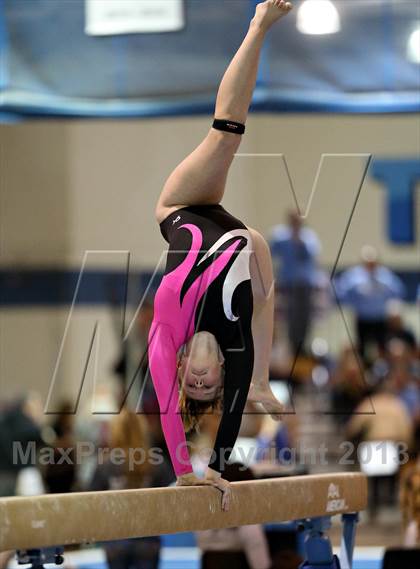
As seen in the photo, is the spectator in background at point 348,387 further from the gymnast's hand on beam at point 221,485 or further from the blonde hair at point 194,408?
the gymnast's hand on beam at point 221,485

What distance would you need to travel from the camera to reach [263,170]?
10.9 m

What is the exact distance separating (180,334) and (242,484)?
0.65 meters

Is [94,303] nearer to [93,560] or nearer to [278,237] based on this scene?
[278,237]

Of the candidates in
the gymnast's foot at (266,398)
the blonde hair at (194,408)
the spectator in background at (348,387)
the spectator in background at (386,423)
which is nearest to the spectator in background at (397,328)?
the spectator in background at (348,387)

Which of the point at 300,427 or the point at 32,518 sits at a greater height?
the point at 32,518

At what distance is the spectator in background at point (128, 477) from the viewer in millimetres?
6520

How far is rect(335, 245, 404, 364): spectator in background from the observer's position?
1079 cm

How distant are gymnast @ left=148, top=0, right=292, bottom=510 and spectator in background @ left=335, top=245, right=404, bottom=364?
627cm

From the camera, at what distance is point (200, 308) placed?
4.44 meters

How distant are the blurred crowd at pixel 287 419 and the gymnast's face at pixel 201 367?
6.67ft

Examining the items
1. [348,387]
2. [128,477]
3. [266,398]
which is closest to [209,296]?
[266,398]

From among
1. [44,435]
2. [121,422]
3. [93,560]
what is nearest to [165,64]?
[121,422]

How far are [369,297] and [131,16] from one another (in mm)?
4573

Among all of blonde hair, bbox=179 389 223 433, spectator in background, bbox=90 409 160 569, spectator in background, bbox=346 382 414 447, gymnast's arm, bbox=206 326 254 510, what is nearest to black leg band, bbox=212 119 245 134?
gymnast's arm, bbox=206 326 254 510
